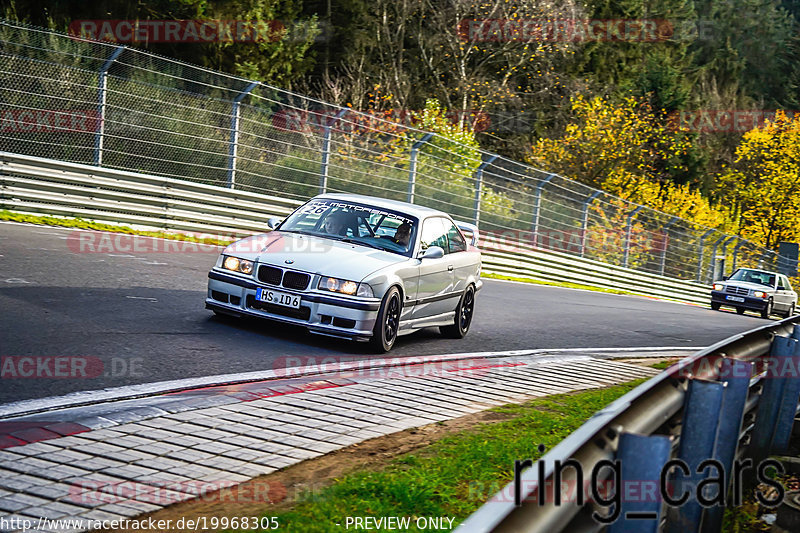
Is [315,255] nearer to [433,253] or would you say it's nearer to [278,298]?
[278,298]

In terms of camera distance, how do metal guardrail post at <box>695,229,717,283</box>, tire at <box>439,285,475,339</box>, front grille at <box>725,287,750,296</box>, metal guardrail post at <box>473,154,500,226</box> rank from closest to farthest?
tire at <box>439,285,475,339</box>, metal guardrail post at <box>473,154,500,226</box>, front grille at <box>725,287,750,296</box>, metal guardrail post at <box>695,229,717,283</box>

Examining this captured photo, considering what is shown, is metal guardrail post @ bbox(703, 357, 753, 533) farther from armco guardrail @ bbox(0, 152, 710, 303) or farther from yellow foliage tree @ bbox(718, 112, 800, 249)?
yellow foliage tree @ bbox(718, 112, 800, 249)

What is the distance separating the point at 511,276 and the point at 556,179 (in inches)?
163

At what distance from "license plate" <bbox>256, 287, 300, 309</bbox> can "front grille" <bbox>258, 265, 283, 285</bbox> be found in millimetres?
93

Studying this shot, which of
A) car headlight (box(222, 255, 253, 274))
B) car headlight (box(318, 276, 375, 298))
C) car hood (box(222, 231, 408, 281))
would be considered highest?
car hood (box(222, 231, 408, 281))

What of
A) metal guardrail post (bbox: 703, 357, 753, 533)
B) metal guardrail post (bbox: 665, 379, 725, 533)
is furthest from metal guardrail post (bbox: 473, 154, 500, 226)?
metal guardrail post (bbox: 665, 379, 725, 533)

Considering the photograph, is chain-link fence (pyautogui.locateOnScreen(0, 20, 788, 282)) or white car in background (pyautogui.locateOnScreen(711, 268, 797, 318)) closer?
chain-link fence (pyautogui.locateOnScreen(0, 20, 788, 282))

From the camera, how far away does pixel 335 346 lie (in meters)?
9.91

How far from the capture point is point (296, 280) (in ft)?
31.2

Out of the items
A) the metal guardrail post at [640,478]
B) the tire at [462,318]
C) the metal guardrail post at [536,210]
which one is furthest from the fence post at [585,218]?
the metal guardrail post at [640,478]

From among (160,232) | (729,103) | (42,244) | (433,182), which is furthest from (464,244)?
(729,103)

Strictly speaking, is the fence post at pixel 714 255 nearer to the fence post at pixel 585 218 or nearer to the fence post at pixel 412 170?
the fence post at pixel 585 218

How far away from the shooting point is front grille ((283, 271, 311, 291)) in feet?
31.1

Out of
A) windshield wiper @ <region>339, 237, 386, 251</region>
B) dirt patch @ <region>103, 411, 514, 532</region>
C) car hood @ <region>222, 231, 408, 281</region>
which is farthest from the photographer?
windshield wiper @ <region>339, 237, 386, 251</region>
